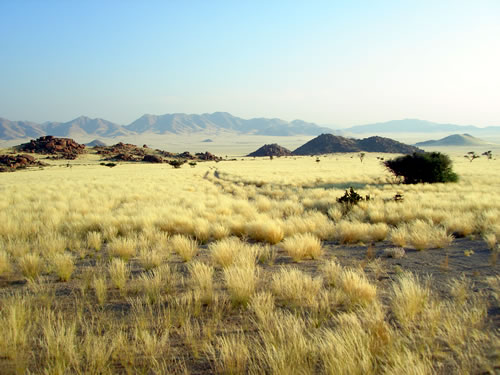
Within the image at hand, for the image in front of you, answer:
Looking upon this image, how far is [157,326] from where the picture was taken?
11.0 ft

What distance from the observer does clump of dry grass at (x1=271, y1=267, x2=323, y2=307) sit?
3779 mm

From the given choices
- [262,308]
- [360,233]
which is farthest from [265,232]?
[262,308]

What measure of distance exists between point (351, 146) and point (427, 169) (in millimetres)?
100078

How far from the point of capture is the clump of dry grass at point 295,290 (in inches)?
149

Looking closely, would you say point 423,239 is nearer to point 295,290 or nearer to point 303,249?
point 303,249

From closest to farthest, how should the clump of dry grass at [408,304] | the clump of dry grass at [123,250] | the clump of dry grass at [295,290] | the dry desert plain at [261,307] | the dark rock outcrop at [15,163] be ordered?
the dry desert plain at [261,307], the clump of dry grass at [408,304], the clump of dry grass at [295,290], the clump of dry grass at [123,250], the dark rock outcrop at [15,163]

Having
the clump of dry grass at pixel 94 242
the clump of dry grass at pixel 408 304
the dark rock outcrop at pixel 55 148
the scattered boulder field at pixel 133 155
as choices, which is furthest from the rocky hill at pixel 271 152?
the clump of dry grass at pixel 408 304

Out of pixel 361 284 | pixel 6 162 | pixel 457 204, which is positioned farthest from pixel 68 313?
pixel 6 162

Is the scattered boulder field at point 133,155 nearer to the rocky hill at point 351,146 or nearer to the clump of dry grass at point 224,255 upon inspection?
the rocky hill at point 351,146

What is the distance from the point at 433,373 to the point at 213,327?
209cm

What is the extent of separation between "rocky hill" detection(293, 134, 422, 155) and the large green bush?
93337mm

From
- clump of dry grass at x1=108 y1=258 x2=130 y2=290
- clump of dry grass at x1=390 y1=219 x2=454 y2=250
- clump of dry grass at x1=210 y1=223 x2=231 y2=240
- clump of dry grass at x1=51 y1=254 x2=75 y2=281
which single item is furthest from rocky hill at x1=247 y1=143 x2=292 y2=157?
clump of dry grass at x1=108 y1=258 x2=130 y2=290

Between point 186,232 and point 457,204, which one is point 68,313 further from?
point 457,204

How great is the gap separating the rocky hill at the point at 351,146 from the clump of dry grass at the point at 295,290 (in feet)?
379
